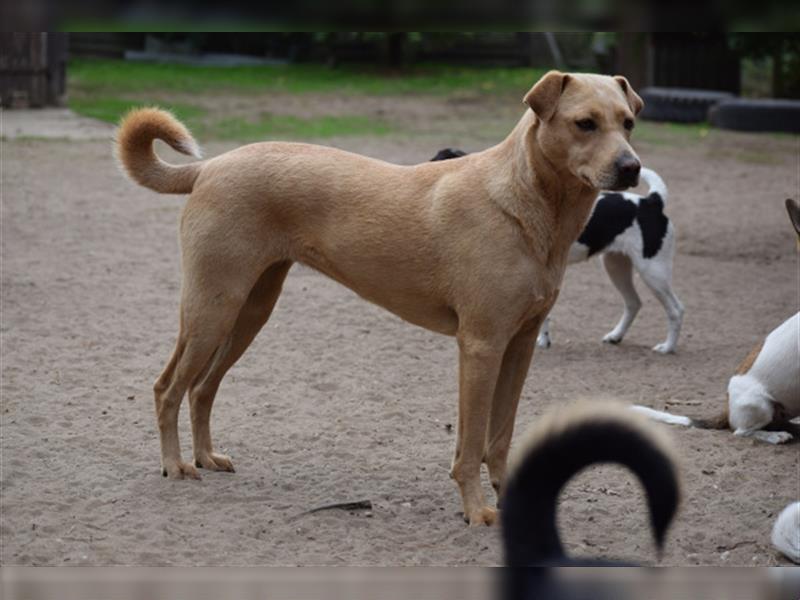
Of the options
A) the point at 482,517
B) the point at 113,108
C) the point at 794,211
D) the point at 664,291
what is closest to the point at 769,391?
the point at 794,211

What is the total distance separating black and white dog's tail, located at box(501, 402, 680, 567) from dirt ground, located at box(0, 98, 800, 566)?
2.62 m

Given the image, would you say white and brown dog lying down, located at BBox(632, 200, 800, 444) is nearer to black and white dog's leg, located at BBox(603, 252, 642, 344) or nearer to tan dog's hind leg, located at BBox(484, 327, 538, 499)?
tan dog's hind leg, located at BBox(484, 327, 538, 499)

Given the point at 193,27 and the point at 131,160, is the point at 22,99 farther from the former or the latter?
the point at 193,27

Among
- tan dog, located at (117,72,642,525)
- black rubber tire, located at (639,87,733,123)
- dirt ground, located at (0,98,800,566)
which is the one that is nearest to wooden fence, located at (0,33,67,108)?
dirt ground, located at (0,98,800,566)

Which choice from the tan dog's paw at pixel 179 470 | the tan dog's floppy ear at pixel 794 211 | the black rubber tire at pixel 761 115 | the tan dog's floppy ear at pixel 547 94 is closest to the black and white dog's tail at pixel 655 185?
the tan dog's floppy ear at pixel 794 211

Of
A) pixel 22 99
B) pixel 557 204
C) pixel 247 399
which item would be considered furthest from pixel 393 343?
pixel 22 99

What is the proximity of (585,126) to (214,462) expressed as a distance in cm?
227

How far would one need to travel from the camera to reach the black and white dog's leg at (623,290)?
789cm

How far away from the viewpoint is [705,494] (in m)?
5.06

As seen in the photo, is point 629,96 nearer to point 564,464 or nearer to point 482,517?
point 482,517

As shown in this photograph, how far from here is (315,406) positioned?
6234 millimetres

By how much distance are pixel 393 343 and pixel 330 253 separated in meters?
2.96

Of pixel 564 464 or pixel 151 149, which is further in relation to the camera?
pixel 151 149

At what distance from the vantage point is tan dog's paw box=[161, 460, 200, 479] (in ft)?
16.4
